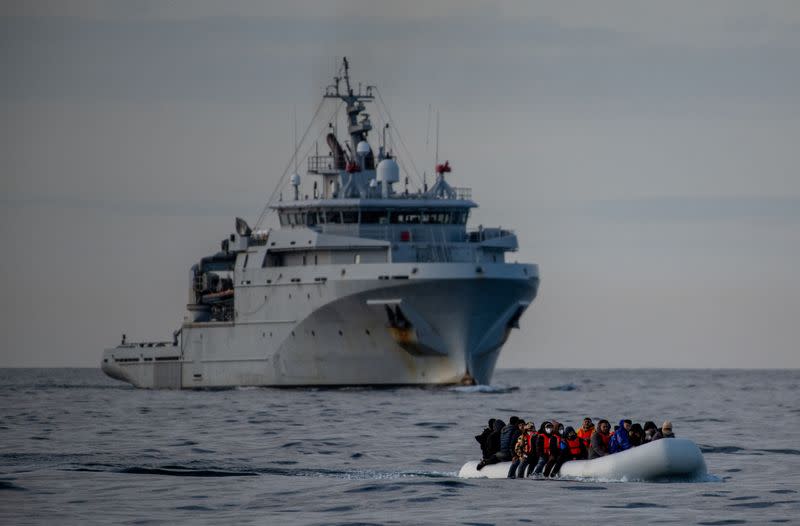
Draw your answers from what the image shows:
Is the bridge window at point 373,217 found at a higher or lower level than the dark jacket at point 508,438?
higher

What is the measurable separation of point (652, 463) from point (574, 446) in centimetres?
290

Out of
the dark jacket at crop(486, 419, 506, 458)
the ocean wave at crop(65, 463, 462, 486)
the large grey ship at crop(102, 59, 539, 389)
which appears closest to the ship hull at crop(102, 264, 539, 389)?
the large grey ship at crop(102, 59, 539, 389)

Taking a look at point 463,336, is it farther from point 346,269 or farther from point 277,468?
point 277,468

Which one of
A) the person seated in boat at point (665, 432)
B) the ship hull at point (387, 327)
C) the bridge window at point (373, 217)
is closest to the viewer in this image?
the person seated in boat at point (665, 432)

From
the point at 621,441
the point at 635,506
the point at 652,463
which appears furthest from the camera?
the point at 621,441

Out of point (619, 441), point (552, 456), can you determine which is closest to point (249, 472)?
point (552, 456)

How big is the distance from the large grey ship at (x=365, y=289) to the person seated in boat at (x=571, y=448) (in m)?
44.7

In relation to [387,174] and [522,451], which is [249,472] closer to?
[522,451]

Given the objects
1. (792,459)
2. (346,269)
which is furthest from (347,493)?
(346,269)

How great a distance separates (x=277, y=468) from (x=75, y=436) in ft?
55.6

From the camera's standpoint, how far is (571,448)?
4978cm

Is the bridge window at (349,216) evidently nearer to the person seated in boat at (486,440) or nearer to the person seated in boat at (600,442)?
the person seated in boat at (486,440)

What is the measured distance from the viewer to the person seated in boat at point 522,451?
49.5 meters

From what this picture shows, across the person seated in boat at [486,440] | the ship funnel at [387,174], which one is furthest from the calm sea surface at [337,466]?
the ship funnel at [387,174]
